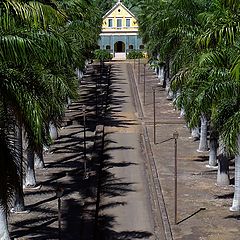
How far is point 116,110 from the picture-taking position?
46.1 m

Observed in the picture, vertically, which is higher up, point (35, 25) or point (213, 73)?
point (35, 25)

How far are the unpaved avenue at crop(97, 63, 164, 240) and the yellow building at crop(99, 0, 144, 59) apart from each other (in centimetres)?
4810

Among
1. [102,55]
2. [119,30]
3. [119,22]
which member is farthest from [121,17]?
[102,55]

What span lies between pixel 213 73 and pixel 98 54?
6604cm

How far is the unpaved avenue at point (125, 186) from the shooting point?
20.4m

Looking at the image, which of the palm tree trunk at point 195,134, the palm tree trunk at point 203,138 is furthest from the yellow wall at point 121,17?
the palm tree trunk at point 203,138

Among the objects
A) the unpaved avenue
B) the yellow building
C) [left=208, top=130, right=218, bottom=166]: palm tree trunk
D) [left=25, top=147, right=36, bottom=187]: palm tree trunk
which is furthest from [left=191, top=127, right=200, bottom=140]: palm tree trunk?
the yellow building

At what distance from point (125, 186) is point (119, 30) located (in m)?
67.5

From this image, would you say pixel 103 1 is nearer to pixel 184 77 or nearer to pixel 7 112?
pixel 184 77

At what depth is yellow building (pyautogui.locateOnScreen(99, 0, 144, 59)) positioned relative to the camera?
8994 centimetres

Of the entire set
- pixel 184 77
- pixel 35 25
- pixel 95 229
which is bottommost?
pixel 95 229

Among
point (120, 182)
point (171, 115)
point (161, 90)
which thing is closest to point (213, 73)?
point (120, 182)

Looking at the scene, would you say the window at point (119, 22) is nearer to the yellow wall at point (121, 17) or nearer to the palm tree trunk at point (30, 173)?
the yellow wall at point (121, 17)

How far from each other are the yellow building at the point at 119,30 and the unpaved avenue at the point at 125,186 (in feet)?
158
